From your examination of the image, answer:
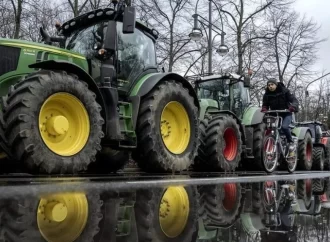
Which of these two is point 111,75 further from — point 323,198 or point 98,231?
point 98,231

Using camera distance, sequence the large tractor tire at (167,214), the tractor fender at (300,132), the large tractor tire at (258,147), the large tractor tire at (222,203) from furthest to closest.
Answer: the tractor fender at (300,132)
the large tractor tire at (258,147)
the large tractor tire at (222,203)
the large tractor tire at (167,214)

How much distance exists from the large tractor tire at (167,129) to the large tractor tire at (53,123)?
1.10 metres

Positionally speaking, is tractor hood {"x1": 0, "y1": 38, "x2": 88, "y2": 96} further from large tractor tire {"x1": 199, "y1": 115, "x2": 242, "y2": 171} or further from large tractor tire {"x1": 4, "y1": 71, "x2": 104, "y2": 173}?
large tractor tire {"x1": 199, "y1": 115, "x2": 242, "y2": 171}

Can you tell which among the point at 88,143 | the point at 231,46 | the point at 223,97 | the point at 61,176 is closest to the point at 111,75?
the point at 88,143

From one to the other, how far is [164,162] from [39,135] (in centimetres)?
259

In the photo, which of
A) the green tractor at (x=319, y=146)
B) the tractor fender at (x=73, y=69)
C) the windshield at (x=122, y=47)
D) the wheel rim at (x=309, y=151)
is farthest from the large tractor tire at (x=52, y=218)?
the green tractor at (x=319, y=146)

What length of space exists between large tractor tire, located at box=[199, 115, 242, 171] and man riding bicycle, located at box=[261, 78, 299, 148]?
5.95ft

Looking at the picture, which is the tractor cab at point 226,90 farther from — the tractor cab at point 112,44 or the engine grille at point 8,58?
the engine grille at point 8,58

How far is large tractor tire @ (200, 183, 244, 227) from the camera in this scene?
4.01 m

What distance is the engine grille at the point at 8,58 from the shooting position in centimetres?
683

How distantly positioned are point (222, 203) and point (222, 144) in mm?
5243

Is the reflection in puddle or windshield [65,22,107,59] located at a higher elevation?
windshield [65,22,107,59]

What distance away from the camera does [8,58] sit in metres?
6.89

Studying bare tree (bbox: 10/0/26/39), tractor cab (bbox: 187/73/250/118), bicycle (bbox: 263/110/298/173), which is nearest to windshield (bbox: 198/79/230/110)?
tractor cab (bbox: 187/73/250/118)
